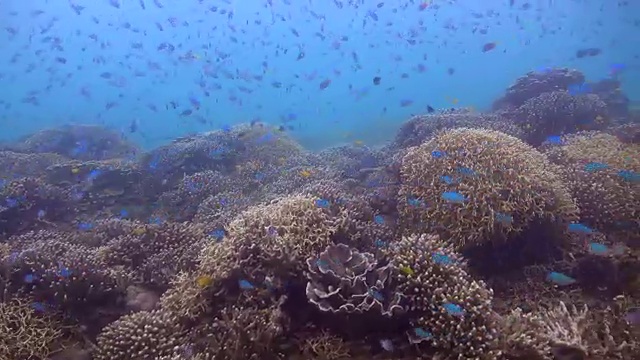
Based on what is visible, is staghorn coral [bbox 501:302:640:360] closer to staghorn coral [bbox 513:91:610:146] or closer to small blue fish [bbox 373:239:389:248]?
small blue fish [bbox 373:239:389:248]

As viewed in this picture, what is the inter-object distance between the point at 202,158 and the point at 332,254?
11082 mm

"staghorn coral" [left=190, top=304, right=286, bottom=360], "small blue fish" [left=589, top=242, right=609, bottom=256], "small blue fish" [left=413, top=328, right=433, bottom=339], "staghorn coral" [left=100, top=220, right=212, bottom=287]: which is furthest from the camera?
"staghorn coral" [left=100, top=220, right=212, bottom=287]

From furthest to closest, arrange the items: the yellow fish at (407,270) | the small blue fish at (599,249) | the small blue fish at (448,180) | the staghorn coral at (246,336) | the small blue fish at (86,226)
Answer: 1. the small blue fish at (86,226)
2. the small blue fish at (448,180)
3. the small blue fish at (599,249)
4. the yellow fish at (407,270)
5. the staghorn coral at (246,336)

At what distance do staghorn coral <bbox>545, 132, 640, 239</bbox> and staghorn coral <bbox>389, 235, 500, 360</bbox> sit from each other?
3.52 meters

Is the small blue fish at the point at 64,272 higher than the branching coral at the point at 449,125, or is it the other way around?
the small blue fish at the point at 64,272

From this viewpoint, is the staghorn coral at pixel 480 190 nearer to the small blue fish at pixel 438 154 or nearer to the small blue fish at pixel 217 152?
the small blue fish at pixel 438 154

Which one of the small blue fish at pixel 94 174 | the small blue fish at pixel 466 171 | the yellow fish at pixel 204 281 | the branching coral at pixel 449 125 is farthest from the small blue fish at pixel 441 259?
the small blue fish at pixel 94 174

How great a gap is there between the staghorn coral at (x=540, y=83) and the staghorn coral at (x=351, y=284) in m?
15.3

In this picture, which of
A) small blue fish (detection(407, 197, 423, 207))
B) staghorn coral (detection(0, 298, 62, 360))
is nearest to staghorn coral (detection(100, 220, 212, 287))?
staghorn coral (detection(0, 298, 62, 360))

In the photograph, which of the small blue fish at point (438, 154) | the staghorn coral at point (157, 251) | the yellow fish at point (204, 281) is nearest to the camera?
the yellow fish at point (204, 281)

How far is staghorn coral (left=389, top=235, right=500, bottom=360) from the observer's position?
14.7 feet

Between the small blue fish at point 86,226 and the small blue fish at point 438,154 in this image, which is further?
the small blue fish at point 86,226

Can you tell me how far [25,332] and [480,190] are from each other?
720cm

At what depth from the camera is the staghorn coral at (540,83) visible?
57.3 feet
